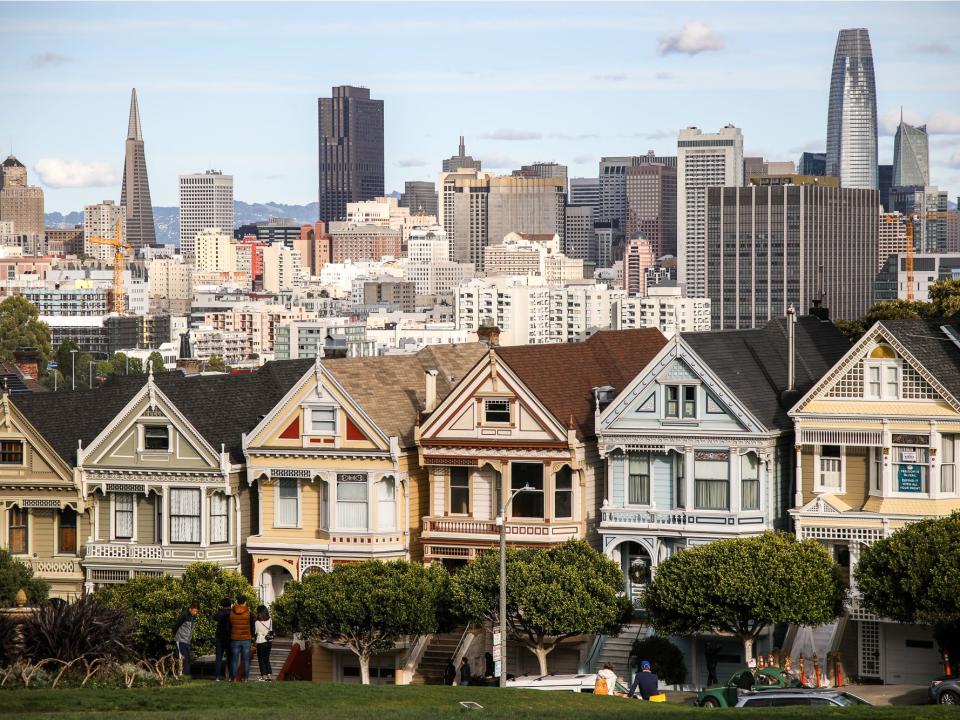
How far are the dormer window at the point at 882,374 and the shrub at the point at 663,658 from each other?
25.6ft

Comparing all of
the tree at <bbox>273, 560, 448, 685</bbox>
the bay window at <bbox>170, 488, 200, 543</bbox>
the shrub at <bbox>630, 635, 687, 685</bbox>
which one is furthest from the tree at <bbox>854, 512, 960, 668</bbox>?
the bay window at <bbox>170, 488, 200, 543</bbox>

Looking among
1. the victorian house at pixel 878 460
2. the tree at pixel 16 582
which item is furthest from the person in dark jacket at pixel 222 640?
the victorian house at pixel 878 460

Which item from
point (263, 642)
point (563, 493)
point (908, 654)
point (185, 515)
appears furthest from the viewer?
point (185, 515)

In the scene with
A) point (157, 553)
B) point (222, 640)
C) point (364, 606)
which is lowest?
point (222, 640)

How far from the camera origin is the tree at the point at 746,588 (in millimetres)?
49594

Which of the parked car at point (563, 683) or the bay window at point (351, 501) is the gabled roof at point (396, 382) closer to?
the bay window at point (351, 501)

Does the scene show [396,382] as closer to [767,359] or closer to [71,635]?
[767,359]

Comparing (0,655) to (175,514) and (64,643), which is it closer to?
(64,643)

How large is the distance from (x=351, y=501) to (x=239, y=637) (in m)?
11.1

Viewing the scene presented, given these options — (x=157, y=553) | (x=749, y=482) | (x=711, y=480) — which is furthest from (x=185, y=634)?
(x=749, y=482)

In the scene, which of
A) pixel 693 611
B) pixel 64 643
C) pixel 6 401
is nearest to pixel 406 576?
pixel 693 611

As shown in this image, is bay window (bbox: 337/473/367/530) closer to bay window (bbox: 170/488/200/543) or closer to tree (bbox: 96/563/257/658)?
tree (bbox: 96/563/257/658)

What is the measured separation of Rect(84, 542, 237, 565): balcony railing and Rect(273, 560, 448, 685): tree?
4.77m

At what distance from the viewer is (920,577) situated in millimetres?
48188
